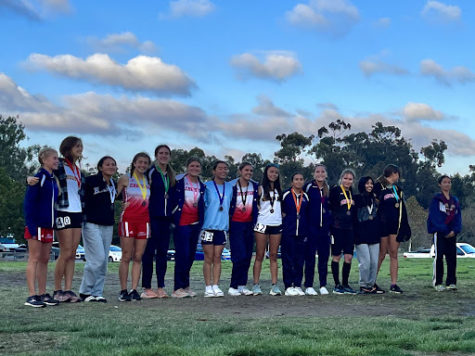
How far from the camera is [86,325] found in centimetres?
740

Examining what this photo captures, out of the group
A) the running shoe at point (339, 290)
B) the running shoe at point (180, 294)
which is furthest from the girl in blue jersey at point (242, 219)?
the running shoe at point (339, 290)

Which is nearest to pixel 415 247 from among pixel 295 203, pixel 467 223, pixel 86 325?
pixel 467 223

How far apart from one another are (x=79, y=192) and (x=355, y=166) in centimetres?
8219

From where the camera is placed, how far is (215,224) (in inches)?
447

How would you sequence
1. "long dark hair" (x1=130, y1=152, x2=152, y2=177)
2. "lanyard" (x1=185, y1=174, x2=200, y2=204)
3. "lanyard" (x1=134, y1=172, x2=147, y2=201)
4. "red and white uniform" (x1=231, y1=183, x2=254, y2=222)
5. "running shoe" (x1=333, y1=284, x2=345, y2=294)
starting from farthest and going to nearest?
1. "running shoe" (x1=333, y1=284, x2=345, y2=294)
2. "red and white uniform" (x1=231, y1=183, x2=254, y2=222)
3. "lanyard" (x1=185, y1=174, x2=200, y2=204)
4. "long dark hair" (x1=130, y1=152, x2=152, y2=177)
5. "lanyard" (x1=134, y1=172, x2=147, y2=201)

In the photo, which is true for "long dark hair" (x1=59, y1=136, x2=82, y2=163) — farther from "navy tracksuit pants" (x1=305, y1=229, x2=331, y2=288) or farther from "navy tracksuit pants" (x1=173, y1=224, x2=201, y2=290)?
"navy tracksuit pants" (x1=305, y1=229, x2=331, y2=288)

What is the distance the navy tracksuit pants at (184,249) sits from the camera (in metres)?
11.2

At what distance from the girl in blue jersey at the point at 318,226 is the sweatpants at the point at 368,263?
1.96 ft

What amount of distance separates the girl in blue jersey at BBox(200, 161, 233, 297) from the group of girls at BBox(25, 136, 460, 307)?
15 millimetres

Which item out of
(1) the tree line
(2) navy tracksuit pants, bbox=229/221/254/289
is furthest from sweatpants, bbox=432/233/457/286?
(1) the tree line

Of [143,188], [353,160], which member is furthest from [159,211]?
[353,160]

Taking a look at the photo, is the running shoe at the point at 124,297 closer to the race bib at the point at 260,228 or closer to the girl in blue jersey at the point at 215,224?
the girl in blue jersey at the point at 215,224

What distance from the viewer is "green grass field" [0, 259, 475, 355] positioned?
6133mm

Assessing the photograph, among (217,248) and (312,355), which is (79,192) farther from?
(312,355)
